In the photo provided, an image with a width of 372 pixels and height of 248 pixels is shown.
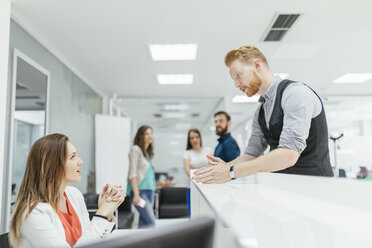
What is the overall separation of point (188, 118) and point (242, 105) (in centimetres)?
152

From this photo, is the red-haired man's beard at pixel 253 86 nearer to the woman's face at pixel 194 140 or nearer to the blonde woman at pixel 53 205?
the blonde woman at pixel 53 205

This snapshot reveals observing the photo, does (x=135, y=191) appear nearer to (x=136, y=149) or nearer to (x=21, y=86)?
(x=136, y=149)

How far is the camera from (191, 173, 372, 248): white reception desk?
569mm

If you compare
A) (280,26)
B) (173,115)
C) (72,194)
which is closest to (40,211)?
(72,194)

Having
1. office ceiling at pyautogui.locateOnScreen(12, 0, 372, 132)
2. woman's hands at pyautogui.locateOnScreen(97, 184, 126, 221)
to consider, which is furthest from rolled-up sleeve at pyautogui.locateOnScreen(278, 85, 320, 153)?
office ceiling at pyautogui.locateOnScreen(12, 0, 372, 132)

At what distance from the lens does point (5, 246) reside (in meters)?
1.47

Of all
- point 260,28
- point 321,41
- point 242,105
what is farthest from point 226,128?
point 242,105

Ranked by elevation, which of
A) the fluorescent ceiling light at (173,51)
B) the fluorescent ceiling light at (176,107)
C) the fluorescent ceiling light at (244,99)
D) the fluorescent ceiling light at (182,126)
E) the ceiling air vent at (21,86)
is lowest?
the fluorescent ceiling light at (182,126)

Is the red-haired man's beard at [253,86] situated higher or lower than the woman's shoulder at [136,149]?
higher


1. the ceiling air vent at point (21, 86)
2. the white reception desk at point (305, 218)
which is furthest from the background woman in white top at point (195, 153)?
the white reception desk at point (305, 218)

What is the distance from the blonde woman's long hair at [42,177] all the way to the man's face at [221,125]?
101 inches

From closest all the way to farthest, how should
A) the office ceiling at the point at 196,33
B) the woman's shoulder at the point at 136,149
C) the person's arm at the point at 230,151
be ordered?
the office ceiling at the point at 196,33
the person's arm at the point at 230,151
the woman's shoulder at the point at 136,149

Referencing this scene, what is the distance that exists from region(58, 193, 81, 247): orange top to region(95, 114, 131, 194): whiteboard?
4767mm

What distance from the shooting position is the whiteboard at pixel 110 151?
622cm
